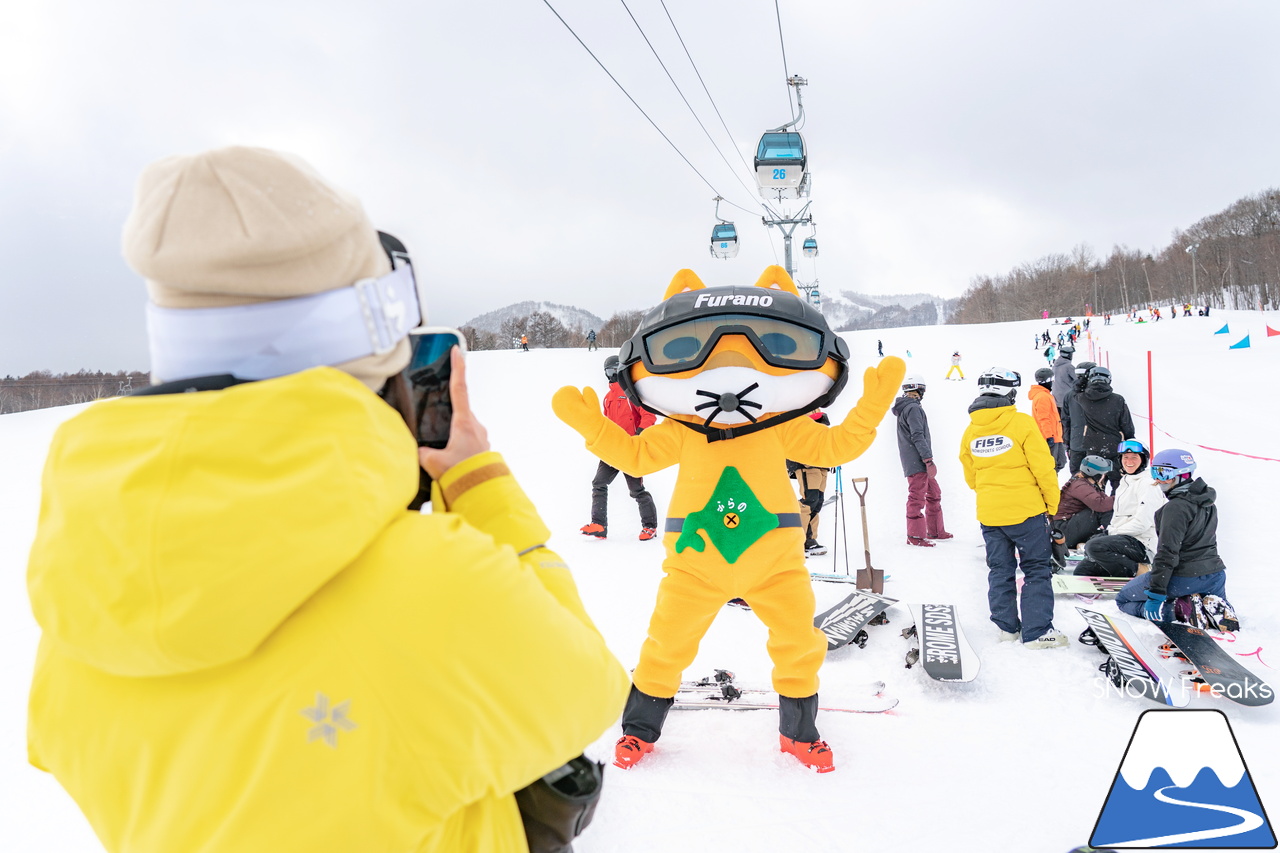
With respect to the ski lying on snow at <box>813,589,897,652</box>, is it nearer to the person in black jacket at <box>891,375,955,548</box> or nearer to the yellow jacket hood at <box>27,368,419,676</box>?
the person in black jacket at <box>891,375,955,548</box>

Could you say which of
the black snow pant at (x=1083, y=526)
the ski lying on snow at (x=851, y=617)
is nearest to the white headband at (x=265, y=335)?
the ski lying on snow at (x=851, y=617)

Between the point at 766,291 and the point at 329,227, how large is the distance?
8.21 feet

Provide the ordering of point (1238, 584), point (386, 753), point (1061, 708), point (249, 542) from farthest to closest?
point (1238, 584)
point (1061, 708)
point (386, 753)
point (249, 542)

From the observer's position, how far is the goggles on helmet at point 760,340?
3049mm

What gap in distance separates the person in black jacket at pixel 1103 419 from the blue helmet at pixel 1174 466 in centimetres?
319

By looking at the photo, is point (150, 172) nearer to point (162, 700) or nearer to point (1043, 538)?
point (162, 700)

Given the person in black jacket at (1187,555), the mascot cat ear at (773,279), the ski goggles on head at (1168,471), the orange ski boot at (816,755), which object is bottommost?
the orange ski boot at (816,755)

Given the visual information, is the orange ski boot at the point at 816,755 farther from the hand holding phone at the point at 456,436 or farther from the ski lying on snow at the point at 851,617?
the hand holding phone at the point at 456,436

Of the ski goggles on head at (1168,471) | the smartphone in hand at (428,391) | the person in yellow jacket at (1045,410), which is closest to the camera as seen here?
the smartphone in hand at (428,391)

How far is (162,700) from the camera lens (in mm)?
773

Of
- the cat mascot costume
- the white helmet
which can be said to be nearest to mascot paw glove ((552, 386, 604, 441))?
the cat mascot costume

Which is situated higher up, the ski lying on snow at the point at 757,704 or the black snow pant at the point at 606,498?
the black snow pant at the point at 606,498

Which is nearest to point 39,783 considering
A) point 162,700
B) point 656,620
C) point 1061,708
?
point 656,620

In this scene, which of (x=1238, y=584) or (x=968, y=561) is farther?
(x=968, y=561)
